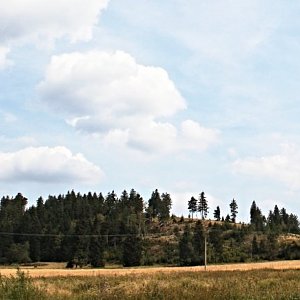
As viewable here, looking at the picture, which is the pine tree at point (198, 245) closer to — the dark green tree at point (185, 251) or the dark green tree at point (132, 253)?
the dark green tree at point (185, 251)

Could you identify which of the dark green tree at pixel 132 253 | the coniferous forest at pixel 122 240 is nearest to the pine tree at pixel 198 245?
the coniferous forest at pixel 122 240

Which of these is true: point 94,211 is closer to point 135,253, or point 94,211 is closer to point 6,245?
point 6,245

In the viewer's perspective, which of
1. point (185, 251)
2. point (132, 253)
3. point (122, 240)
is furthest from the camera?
point (122, 240)

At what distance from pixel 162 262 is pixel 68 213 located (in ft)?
214

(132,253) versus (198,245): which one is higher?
(198,245)

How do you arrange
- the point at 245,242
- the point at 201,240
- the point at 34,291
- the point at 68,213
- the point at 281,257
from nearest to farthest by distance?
1. the point at 34,291
2. the point at 281,257
3. the point at 201,240
4. the point at 245,242
5. the point at 68,213

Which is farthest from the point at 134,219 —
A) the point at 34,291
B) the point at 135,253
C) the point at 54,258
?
the point at 34,291

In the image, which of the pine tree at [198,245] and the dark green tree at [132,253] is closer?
the pine tree at [198,245]

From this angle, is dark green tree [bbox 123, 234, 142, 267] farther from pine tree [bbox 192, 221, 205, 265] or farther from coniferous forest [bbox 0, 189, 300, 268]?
pine tree [bbox 192, 221, 205, 265]

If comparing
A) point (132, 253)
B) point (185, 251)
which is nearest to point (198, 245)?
point (185, 251)

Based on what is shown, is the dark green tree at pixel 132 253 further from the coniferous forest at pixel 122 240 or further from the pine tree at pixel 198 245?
the pine tree at pixel 198 245

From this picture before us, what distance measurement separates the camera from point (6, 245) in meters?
152

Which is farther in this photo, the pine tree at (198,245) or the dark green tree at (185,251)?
the dark green tree at (185,251)

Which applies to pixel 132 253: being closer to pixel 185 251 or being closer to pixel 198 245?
pixel 185 251
